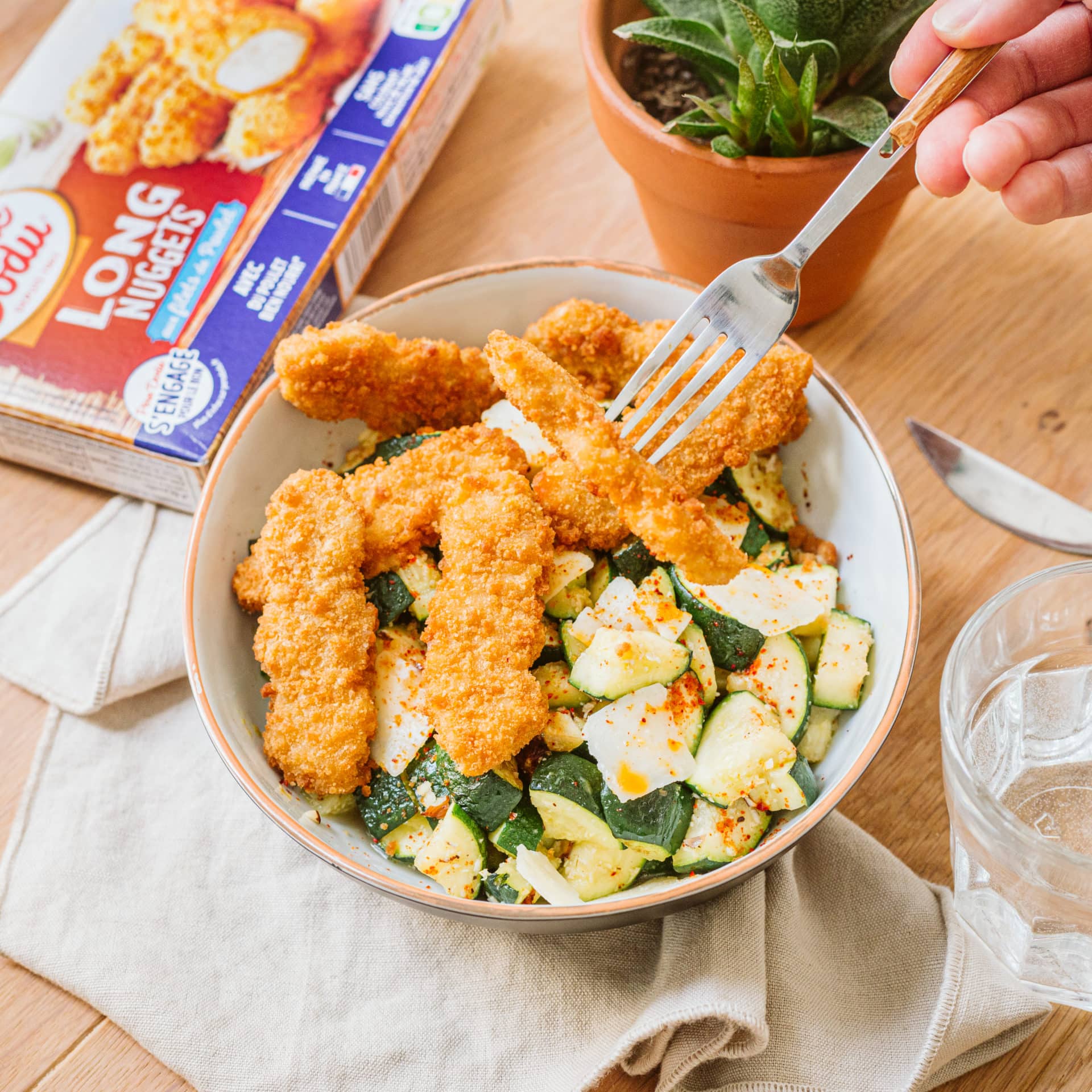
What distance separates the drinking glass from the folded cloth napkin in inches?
2.6

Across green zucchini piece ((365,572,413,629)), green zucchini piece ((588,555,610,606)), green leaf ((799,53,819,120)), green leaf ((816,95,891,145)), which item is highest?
green leaf ((799,53,819,120))

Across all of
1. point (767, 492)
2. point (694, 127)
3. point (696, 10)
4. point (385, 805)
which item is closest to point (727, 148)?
point (694, 127)

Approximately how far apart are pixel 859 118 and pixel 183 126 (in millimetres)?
1399

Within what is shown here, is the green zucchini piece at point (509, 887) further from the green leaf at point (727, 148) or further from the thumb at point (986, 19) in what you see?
the thumb at point (986, 19)

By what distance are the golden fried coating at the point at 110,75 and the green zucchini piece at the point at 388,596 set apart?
131 cm

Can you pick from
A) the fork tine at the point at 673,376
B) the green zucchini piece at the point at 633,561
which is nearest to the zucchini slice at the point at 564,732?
the green zucchini piece at the point at 633,561

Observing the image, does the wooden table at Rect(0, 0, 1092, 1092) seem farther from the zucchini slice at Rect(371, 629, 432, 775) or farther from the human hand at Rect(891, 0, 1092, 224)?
the zucchini slice at Rect(371, 629, 432, 775)

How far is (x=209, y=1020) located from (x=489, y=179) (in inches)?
70.9

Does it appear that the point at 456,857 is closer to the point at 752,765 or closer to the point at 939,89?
the point at 752,765

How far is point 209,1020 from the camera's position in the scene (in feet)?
5.41

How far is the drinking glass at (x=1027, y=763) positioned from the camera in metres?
1.52

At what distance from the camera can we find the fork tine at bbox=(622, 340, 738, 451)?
1.65 m

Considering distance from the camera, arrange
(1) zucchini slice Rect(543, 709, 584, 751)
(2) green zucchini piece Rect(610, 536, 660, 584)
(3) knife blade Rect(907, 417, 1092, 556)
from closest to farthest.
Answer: (1) zucchini slice Rect(543, 709, 584, 751), (2) green zucchini piece Rect(610, 536, 660, 584), (3) knife blade Rect(907, 417, 1092, 556)

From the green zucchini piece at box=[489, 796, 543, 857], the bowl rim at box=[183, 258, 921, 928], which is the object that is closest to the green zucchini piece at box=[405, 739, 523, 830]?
the green zucchini piece at box=[489, 796, 543, 857]
